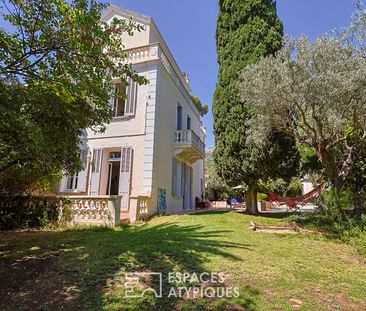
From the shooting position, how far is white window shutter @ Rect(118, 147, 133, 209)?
10.7m

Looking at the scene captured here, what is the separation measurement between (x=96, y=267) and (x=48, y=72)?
14.4 ft

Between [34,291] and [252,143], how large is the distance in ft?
28.7

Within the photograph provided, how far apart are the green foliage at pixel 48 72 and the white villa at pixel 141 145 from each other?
15.4ft

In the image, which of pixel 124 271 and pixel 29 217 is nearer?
pixel 124 271

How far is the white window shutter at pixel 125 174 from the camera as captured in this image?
10666 mm

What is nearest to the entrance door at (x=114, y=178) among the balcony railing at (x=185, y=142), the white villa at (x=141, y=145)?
the white villa at (x=141, y=145)

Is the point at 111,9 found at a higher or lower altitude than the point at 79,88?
higher

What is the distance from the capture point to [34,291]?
3248mm

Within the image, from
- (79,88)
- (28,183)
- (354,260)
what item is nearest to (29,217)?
(28,183)

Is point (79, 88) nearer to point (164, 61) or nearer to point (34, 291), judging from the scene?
point (34, 291)

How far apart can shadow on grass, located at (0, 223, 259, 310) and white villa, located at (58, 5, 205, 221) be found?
4.03 metres

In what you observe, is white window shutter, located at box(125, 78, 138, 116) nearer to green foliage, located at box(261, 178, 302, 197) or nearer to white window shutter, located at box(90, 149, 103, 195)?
white window shutter, located at box(90, 149, 103, 195)

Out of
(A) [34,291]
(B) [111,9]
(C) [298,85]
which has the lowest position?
(A) [34,291]

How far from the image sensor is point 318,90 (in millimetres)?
6977
